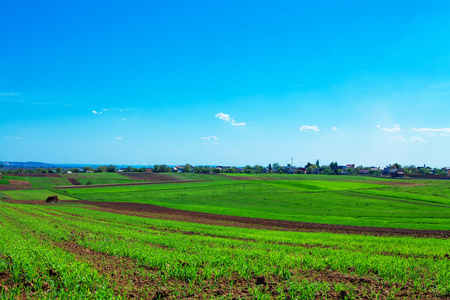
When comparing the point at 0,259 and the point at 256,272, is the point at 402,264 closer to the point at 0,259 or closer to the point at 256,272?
the point at 256,272

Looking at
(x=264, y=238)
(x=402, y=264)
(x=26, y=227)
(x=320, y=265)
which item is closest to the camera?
(x=320, y=265)

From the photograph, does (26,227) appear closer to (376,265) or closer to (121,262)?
(121,262)

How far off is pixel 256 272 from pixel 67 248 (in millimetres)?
11102

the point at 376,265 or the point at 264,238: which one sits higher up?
the point at 376,265

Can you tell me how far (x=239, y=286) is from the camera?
863 cm

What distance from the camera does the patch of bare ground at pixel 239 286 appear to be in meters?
7.95

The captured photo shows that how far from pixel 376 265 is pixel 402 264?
1.56 meters

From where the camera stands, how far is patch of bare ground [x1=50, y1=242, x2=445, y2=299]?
26.1 ft

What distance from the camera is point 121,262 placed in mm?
11523

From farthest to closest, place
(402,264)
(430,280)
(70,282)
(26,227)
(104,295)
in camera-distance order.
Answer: (26,227)
(402,264)
(430,280)
(70,282)
(104,295)

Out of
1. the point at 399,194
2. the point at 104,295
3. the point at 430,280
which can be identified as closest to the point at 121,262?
the point at 104,295

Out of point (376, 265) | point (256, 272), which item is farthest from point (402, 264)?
point (256, 272)

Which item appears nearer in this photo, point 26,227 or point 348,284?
point 348,284

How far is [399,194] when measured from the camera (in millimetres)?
68500
